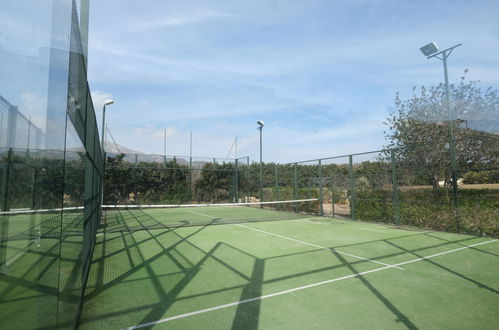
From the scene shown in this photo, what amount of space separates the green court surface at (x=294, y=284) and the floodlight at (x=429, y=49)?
276 inches

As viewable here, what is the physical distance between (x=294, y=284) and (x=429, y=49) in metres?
10.9

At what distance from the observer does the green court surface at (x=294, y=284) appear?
3192 millimetres

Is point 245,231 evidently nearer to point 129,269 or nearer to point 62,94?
point 129,269

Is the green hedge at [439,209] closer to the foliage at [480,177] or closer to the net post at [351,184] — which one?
the foliage at [480,177]

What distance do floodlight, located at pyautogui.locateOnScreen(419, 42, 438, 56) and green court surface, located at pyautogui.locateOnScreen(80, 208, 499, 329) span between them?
702 cm

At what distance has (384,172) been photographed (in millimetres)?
11188

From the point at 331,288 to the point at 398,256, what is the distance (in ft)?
8.52

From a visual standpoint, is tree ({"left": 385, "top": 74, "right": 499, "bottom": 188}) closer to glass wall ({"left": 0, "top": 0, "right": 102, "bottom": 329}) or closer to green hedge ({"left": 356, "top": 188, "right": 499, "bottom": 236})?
green hedge ({"left": 356, "top": 188, "right": 499, "bottom": 236})

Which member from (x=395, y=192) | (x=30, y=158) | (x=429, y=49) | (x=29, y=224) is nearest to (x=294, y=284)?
(x=29, y=224)

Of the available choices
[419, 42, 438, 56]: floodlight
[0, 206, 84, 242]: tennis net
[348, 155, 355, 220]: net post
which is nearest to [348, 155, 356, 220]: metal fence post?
[348, 155, 355, 220]: net post

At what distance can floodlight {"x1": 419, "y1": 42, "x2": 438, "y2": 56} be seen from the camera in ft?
34.6

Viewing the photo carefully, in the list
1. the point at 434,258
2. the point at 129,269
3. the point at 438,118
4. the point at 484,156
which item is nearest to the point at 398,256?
the point at 434,258

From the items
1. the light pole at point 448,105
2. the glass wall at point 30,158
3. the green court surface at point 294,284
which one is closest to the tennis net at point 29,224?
the glass wall at point 30,158

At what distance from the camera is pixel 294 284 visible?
4.30 meters
